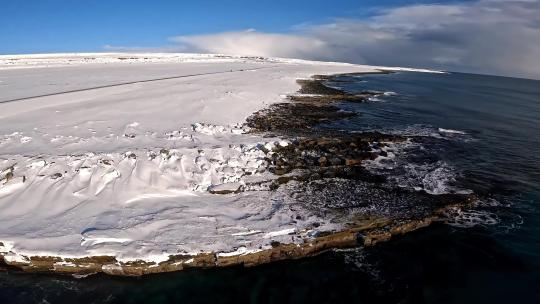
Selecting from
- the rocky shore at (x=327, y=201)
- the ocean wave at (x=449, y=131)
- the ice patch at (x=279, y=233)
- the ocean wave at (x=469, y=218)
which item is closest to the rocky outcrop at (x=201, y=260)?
the rocky shore at (x=327, y=201)

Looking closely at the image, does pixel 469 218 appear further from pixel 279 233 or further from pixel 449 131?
pixel 449 131

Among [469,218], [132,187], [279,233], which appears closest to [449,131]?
[469,218]

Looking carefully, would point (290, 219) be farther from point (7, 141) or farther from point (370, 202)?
point (7, 141)

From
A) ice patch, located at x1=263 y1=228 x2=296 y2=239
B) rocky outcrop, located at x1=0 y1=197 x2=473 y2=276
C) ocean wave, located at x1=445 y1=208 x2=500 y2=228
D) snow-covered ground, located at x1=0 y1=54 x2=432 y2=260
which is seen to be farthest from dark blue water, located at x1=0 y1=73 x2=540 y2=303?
ice patch, located at x1=263 y1=228 x2=296 y2=239

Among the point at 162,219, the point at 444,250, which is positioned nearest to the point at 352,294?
the point at 444,250

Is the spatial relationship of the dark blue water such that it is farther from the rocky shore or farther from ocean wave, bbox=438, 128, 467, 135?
ocean wave, bbox=438, 128, 467, 135

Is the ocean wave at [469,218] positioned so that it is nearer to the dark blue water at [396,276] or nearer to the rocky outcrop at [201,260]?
the dark blue water at [396,276]

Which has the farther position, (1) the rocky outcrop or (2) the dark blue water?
(1) the rocky outcrop

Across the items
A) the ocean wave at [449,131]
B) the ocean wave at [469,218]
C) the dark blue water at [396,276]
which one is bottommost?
the dark blue water at [396,276]
